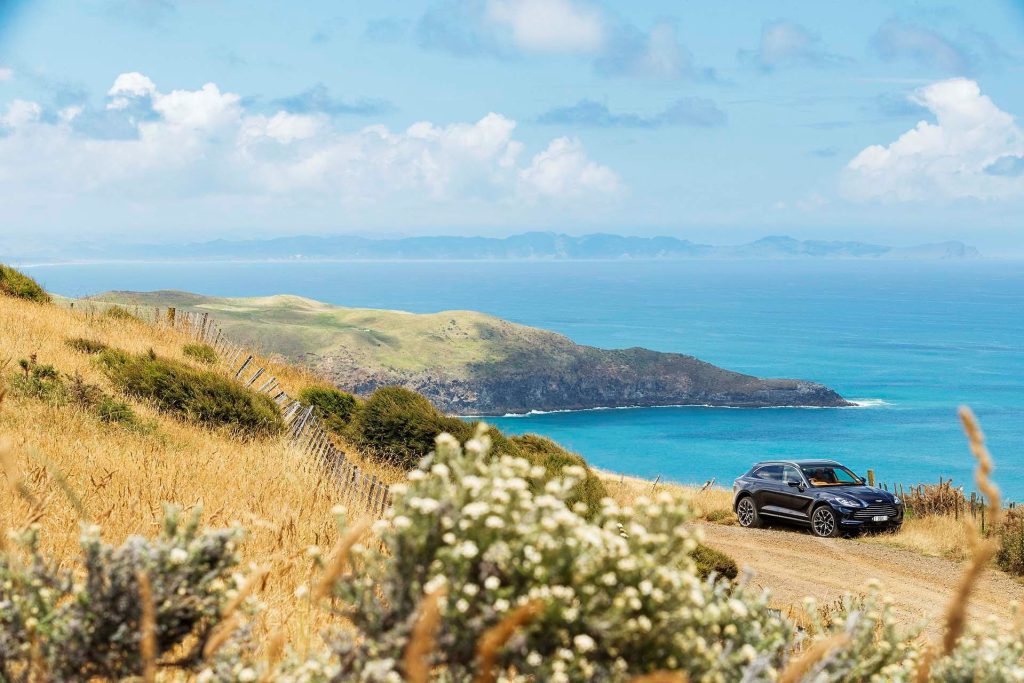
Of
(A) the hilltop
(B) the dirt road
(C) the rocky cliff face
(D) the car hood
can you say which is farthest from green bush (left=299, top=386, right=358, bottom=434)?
(C) the rocky cliff face

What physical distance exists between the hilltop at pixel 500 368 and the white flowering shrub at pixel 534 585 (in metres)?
153

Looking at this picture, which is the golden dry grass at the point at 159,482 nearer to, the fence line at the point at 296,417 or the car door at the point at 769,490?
the fence line at the point at 296,417

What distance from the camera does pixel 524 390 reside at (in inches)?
6880

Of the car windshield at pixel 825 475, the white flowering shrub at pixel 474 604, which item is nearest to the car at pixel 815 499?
the car windshield at pixel 825 475

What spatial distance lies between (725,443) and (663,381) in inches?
1557

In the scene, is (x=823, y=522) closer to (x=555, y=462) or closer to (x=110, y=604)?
(x=555, y=462)

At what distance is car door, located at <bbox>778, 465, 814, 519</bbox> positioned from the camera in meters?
22.7

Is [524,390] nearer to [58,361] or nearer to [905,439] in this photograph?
[905,439]

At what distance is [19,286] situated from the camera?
25.3 meters

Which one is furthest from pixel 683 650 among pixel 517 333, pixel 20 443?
pixel 517 333

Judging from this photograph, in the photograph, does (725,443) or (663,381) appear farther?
(663,381)

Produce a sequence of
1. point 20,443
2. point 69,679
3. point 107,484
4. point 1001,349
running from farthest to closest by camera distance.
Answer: point 1001,349
point 20,443
point 107,484
point 69,679

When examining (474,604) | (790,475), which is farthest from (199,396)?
(790,475)

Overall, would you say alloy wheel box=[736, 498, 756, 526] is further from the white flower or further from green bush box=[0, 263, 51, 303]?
the white flower
